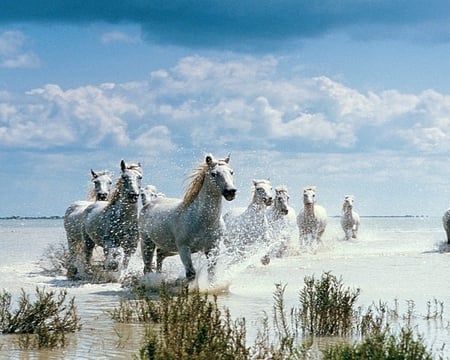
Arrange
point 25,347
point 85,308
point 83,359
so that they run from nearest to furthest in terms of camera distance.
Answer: point 83,359, point 25,347, point 85,308

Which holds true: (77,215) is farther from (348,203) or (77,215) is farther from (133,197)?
(348,203)

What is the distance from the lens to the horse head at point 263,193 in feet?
62.4

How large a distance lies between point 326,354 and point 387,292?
7049 millimetres

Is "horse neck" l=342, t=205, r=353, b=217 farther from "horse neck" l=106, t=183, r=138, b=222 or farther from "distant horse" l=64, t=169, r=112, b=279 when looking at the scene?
"horse neck" l=106, t=183, r=138, b=222

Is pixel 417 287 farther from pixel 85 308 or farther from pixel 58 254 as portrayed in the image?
pixel 58 254

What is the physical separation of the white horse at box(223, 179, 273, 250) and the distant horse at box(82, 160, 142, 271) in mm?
3890

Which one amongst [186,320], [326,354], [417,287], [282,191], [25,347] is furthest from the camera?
[282,191]

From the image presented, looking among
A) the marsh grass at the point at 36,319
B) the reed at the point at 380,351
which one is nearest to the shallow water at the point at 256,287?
the marsh grass at the point at 36,319

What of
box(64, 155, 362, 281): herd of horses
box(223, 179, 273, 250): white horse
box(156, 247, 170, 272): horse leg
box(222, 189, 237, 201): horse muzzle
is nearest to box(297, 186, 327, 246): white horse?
box(64, 155, 362, 281): herd of horses

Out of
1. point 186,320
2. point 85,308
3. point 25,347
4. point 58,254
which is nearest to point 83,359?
point 25,347

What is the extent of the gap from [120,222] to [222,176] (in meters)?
2.81

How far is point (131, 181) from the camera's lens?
14.2 meters

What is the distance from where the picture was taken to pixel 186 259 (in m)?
12.6

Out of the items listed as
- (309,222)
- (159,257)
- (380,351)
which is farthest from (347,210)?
(380,351)
